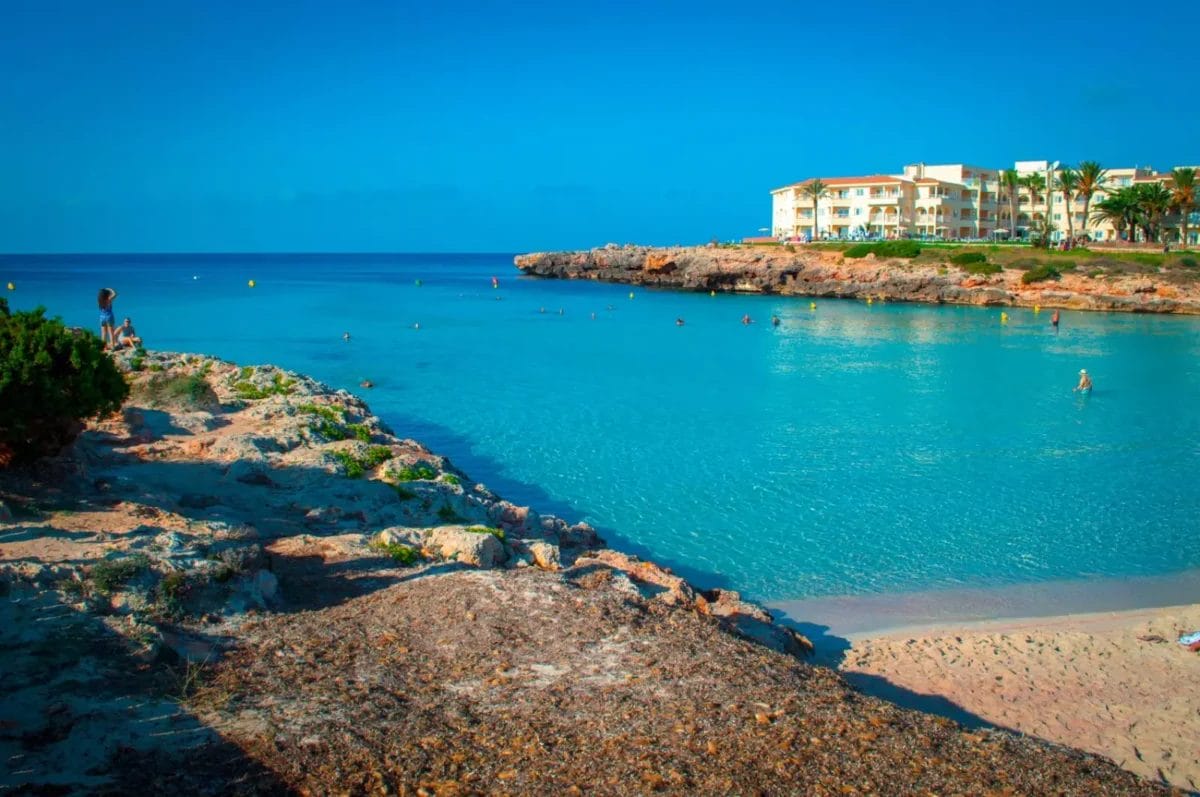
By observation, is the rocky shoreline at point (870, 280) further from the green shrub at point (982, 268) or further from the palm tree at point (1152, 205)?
the palm tree at point (1152, 205)

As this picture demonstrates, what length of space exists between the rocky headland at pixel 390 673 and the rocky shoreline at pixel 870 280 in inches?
2476

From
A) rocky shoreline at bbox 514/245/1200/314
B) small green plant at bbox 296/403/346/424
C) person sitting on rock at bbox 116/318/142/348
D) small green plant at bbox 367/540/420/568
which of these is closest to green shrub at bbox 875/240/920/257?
rocky shoreline at bbox 514/245/1200/314

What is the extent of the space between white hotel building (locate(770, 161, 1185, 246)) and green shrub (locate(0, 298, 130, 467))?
292 feet

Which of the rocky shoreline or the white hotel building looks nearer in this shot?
the rocky shoreline

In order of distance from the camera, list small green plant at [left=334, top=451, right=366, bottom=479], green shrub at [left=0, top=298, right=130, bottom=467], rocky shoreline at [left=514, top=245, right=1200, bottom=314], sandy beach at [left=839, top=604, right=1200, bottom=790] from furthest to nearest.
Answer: rocky shoreline at [left=514, top=245, right=1200, bottom=314] < small green plant at [left=334, top=451, right=366, bottom=479] < green shrub at [left=0, top=298, right=130, bottom=467] < sandy beach at [left=839, top=604, right=1200, bottom=790]

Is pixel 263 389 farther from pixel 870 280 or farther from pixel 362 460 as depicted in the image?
pixel 870 280

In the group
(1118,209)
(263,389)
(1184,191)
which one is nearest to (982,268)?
(1184,191)

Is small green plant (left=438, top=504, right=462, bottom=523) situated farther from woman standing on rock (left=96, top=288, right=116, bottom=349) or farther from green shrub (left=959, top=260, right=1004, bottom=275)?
green shrub (left=959, top=260, right=1004, bottom=275)

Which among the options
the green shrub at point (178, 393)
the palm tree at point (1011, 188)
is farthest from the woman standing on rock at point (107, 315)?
the palm tree at point (1011, 188)

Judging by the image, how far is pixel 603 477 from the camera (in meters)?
19.8

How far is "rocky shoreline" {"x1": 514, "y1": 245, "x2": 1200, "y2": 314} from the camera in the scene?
6297 cm

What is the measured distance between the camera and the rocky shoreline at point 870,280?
63.0 metres

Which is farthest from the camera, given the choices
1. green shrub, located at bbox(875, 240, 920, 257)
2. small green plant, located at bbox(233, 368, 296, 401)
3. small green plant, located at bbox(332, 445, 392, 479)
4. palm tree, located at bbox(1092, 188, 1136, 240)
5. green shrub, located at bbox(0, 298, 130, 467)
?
palm tree, located at bbox(1092, 188, 1136, 240)

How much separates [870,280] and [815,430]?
177 feet
